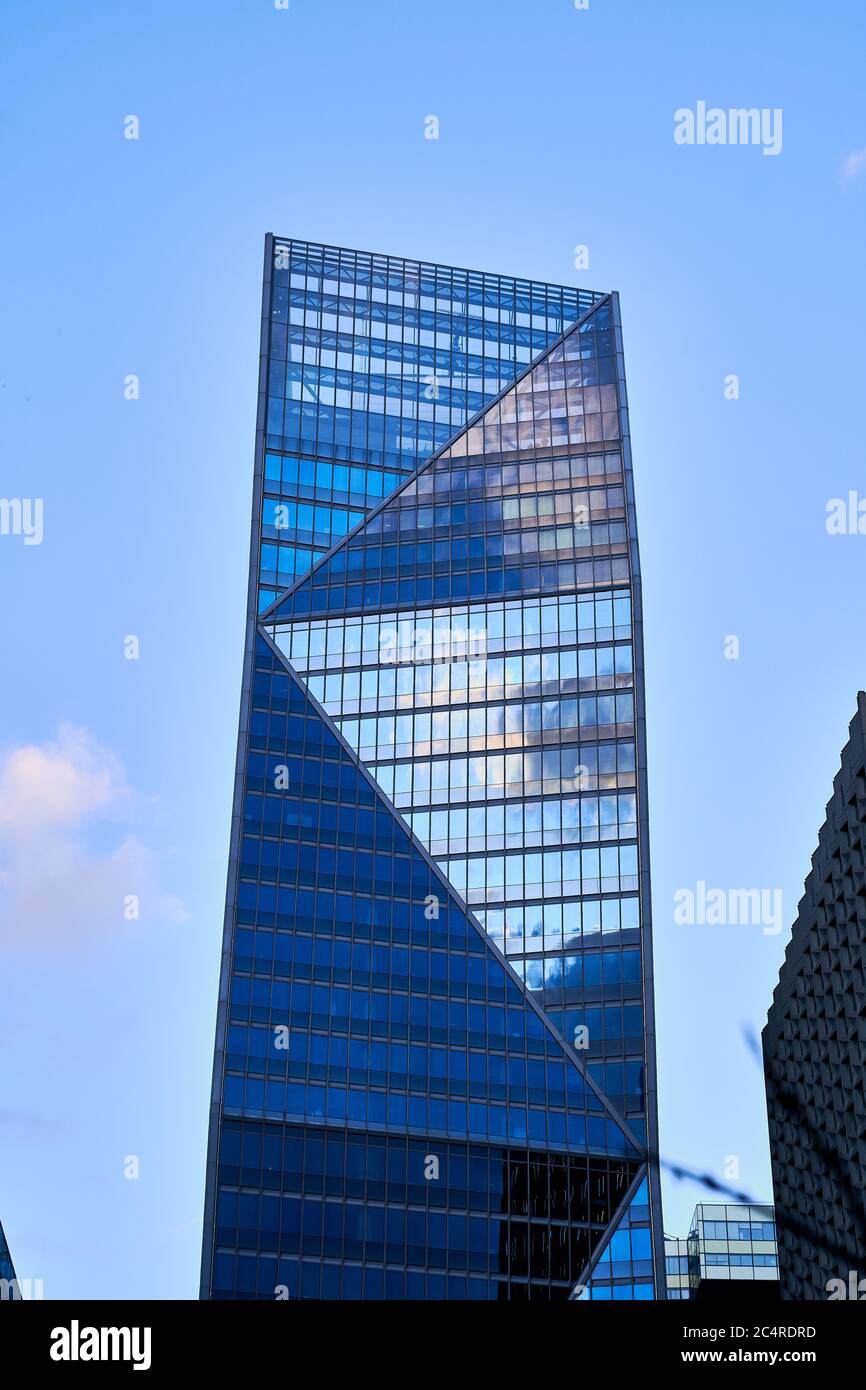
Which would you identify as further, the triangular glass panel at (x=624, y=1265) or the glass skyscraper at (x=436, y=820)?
the glass skyscraper at (x=436, y=820)

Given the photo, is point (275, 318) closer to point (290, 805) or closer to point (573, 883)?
point (290, 805)

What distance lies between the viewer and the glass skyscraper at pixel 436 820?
403 feet

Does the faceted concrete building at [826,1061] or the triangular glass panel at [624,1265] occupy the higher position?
the faceted concrete building at [826,1061]

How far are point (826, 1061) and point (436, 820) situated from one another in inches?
1703

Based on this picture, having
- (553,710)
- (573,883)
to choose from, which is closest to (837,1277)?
(573,883)

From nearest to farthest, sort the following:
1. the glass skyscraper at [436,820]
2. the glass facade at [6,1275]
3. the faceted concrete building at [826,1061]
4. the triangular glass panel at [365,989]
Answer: the faceted concrete building at [826,1061] → the glass facade at [6,1275] → the glass skyscraper at [436,820] → the triangular glass panel at [365,989]

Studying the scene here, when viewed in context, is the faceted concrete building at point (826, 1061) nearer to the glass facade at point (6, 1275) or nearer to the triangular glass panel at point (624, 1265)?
the triangular glass panel at point (624, 1265)

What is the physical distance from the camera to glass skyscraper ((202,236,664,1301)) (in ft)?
403

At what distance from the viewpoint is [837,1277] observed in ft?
324

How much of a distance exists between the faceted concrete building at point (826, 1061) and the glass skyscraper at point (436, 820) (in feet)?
44.1

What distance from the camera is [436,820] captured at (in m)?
136

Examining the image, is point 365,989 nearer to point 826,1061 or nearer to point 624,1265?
point 624,1265

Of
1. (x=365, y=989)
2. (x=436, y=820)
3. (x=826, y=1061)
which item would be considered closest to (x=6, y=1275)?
(x=365, y=989)

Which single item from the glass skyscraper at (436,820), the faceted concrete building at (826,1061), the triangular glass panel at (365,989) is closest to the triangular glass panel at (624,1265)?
the glass skyscraper at (436,820)
